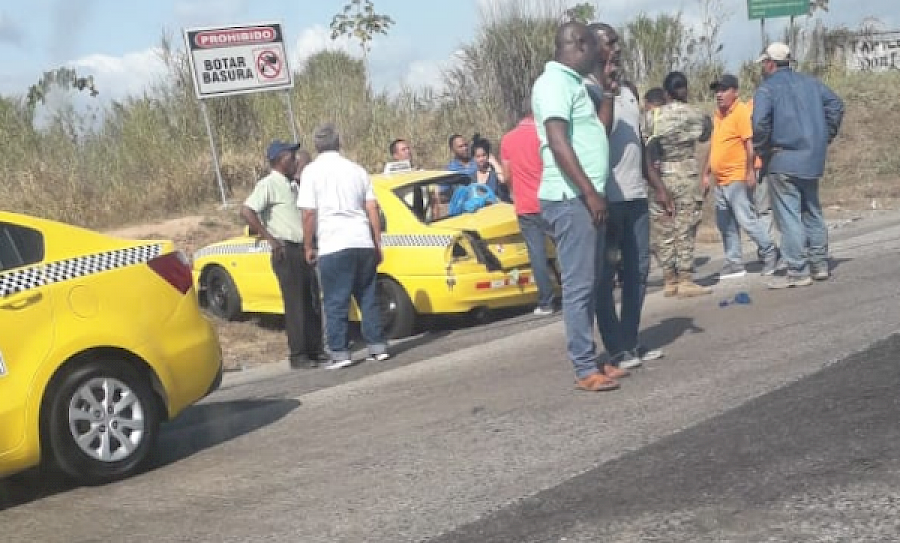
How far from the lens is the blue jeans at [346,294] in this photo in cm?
875

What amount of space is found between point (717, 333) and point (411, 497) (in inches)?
147

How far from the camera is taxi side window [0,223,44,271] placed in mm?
5817

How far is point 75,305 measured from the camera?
5887 millimetres

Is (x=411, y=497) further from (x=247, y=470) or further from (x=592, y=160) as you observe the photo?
(x=592, y=160)

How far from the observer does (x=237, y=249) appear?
11703 mm

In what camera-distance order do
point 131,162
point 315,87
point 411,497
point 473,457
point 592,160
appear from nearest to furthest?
point 411,497
point 473,457
point 592,160
point 131,162
point 315,87

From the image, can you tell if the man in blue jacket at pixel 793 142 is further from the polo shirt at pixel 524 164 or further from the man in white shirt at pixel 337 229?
the man in white shirt at pixel 337 229


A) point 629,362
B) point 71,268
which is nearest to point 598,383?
point 629,362

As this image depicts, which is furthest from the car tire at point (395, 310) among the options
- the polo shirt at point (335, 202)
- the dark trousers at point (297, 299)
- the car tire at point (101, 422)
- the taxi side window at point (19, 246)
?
the taxi side window at point (19, 246)

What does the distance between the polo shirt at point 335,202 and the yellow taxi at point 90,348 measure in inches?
89.0

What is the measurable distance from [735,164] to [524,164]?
228 cm

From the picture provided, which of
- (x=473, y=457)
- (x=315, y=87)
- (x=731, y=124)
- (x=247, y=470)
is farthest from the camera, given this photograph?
(x=315, y=87)

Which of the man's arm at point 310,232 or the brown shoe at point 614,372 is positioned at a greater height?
the man's arm at point 310,232

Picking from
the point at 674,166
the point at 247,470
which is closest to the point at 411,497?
the point at 247,470
